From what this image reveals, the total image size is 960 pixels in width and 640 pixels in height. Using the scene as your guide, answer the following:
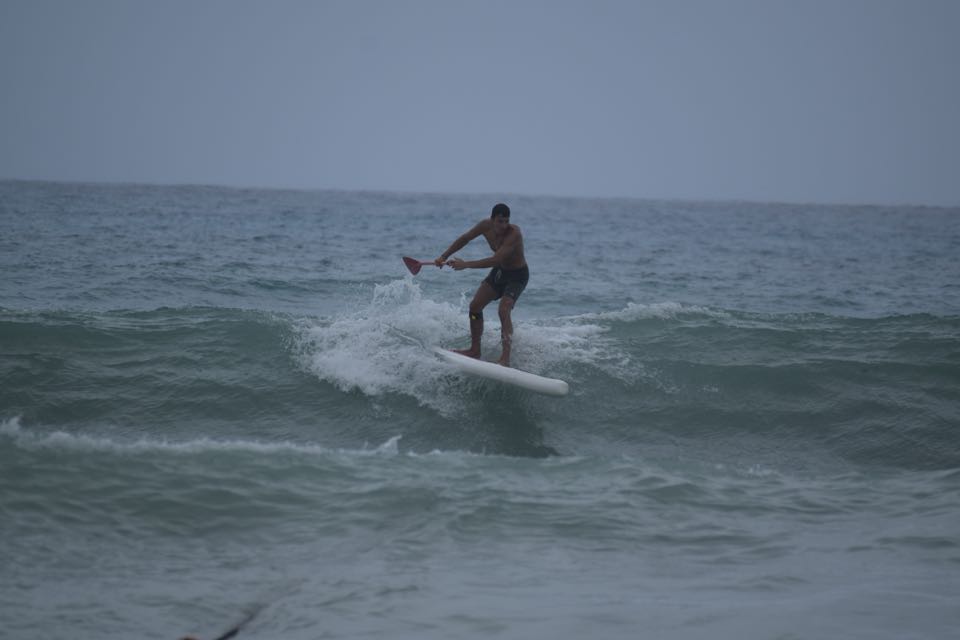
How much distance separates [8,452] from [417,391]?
420 centimetres

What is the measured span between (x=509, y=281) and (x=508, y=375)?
114 cm

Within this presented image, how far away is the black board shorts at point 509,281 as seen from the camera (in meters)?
9.96

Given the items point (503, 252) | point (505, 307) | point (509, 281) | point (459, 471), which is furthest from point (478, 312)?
point (459, 471)

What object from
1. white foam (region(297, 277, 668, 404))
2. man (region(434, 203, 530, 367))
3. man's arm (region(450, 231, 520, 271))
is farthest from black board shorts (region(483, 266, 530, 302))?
white foam (region(297, 277, 668, 404))

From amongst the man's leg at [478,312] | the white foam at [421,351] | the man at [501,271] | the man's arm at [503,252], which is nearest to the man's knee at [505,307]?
the man at [501,271]

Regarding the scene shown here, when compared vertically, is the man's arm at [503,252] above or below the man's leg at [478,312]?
above

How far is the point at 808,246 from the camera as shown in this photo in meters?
38.5

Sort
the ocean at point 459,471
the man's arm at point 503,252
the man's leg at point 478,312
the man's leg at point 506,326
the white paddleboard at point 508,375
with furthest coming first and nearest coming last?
the man's leg at point 478,312
the man's leg at point 506,326
the man's arm at point 503,252
the white paddleboard at point 508,375
the ocean at point 459,471

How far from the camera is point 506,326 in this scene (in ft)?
32.8

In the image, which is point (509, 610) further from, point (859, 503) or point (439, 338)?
point (439, 338)

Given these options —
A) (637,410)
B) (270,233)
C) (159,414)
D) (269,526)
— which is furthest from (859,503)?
(270,233)

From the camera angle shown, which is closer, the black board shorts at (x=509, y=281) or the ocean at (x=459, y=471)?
the ocean at (x=459, y=471)

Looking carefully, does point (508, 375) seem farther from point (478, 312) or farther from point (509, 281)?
point (509, 281)

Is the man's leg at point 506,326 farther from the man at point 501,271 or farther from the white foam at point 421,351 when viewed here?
the white foam at point 421,351
